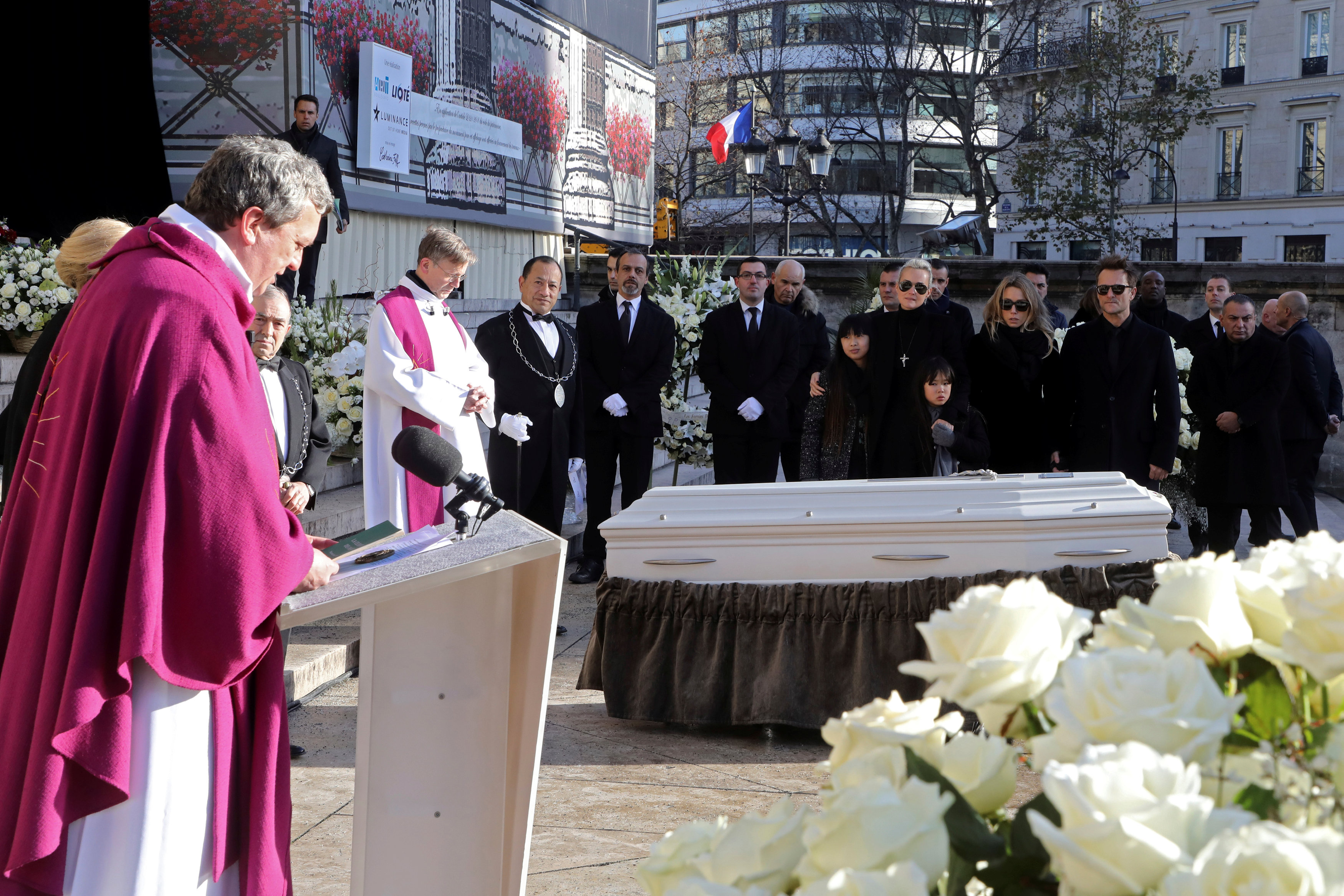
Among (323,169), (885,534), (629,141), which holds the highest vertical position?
(629,141)

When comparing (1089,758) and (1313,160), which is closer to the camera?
(1089,758)

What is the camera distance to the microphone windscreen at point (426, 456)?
Result: 8.06ft

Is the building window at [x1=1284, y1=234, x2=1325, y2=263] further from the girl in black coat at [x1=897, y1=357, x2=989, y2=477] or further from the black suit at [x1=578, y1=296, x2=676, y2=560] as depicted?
the girl in black coat at [x1=897, y1=357, x2=989, y2=477]

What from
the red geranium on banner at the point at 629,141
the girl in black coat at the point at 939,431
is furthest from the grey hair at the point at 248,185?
the red geranium on banner at the point at 629,141

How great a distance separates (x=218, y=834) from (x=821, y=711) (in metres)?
2.93

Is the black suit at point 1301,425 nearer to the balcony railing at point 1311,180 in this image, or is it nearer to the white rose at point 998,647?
the white rose at point 998,647

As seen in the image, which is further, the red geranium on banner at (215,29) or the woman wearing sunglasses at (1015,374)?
the red geranium on banner at (215,29)

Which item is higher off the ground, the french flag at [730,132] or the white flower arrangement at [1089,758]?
the french flag at [730,132]

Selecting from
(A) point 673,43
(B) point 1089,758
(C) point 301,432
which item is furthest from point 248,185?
(A) point 673,43

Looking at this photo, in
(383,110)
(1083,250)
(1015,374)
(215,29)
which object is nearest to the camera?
(1015,374)

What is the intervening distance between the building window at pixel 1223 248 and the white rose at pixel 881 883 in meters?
41.9

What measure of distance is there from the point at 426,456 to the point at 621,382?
5719 mm

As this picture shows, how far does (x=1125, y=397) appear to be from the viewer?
7.14 m

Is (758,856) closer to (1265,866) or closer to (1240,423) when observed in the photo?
(1265,866)
